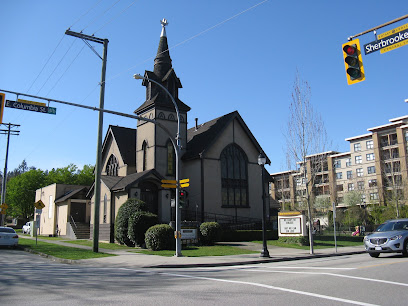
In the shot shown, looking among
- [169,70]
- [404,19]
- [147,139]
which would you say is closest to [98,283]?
[404,19]

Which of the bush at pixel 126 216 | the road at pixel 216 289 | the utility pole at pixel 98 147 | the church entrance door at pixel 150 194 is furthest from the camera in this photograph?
the church entrance door at pixel 150 194

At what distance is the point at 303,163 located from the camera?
81.4 ft

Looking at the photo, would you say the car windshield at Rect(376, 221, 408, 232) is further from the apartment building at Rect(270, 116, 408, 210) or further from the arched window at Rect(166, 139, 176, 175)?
the apartment building at Rect(270, 116, 408, 210)

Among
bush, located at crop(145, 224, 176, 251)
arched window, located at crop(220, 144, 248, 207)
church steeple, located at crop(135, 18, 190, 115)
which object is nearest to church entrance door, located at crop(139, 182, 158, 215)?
bush, located at crop(145, 224, 176, 251)

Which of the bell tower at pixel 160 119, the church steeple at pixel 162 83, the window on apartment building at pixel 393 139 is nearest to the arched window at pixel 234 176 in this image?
the bell tower at pixel 160 119

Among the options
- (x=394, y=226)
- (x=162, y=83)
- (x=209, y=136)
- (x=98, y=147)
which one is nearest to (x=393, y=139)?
(x=209, y=136)

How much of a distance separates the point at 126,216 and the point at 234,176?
1104cm

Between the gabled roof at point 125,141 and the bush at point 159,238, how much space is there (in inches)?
484

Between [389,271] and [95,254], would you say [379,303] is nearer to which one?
[389,271]

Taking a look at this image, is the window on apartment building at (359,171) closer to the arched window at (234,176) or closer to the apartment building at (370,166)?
the apartment building at (370,166)

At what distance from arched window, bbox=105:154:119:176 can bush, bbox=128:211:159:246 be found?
11667 millimetres

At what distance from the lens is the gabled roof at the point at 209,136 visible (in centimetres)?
3173

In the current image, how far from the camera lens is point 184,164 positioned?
33344mm

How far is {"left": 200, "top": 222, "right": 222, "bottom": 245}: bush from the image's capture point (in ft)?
81.5
